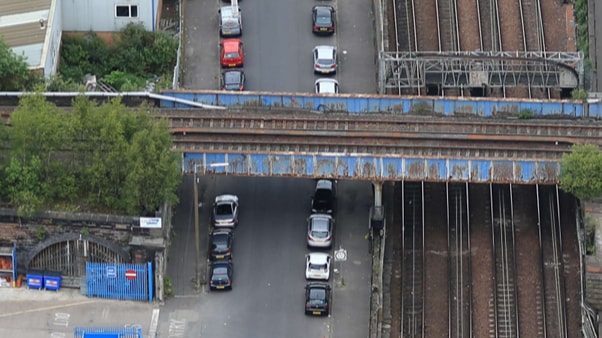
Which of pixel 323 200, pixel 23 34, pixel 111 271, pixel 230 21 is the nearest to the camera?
pixel 111 271

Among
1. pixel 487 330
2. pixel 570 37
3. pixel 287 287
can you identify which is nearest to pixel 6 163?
pixel 287 287

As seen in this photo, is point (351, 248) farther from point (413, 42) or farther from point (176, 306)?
point (413, 42)

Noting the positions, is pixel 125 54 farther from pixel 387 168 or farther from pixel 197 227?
pixel 387 168

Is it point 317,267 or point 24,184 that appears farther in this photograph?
point 317,267

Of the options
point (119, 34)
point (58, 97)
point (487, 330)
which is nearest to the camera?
point (487, 330)

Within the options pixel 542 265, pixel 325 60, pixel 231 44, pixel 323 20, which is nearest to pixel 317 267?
pixel 542 265

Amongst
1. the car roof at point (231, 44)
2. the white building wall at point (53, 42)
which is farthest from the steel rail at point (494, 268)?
the white building wall at point (53, 42)
